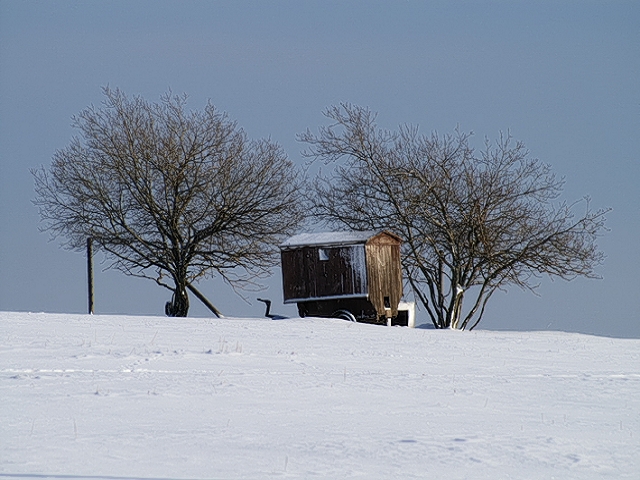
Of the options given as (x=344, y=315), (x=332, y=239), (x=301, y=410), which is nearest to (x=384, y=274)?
(x=344, y=315)

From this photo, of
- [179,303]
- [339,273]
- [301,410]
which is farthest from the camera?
[179,303]

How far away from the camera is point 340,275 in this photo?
2748cm

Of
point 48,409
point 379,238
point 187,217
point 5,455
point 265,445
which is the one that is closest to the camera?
point 5,455

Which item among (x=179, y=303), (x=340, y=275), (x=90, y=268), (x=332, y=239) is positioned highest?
(x=332, y=239)

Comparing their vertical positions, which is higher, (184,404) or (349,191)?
(349,191)

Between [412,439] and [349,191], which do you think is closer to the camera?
[412,439]

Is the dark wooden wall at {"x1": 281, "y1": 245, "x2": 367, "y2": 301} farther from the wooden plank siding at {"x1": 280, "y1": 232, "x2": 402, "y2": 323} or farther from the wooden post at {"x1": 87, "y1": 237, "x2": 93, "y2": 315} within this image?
the wooden post at {"x1": 87, "y1": 237, "x2": 93, "y2": 315}

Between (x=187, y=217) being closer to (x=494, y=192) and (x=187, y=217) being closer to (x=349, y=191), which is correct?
Result: (x=349, y=191)

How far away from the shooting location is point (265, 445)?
6762 mm

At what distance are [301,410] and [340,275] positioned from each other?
19079mm

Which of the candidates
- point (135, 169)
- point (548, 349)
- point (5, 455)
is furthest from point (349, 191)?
point (5, 455)

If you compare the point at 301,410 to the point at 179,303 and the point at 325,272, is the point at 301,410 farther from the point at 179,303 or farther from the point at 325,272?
the point at 179,303

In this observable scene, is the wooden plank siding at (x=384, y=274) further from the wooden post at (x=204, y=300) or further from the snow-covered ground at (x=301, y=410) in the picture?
the snow-covered ground at (x=301, y=410)

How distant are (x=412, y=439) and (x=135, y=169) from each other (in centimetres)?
2719
